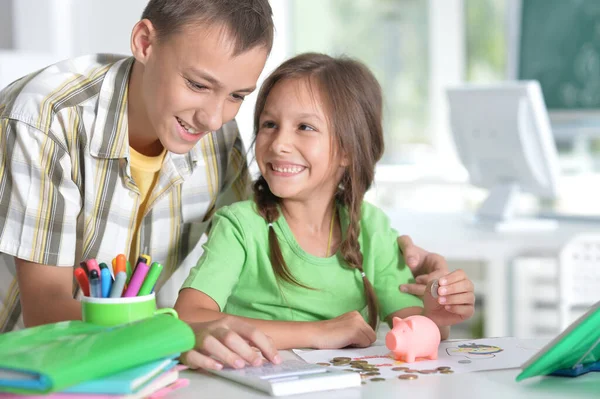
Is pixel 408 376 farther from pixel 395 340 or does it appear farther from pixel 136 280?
pixel 136 280

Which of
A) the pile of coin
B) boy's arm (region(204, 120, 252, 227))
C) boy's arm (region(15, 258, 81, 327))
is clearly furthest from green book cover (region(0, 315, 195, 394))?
boy's arm (region(204, 120, 252, 227))

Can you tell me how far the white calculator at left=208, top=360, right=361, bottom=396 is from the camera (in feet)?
2.97

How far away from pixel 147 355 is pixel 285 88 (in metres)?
0.70

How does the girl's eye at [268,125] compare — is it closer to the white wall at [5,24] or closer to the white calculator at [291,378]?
the white calculator at [291,378]

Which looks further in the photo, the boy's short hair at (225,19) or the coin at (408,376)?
the boy's short hair at (225,19)

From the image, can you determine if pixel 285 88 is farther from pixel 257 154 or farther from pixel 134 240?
pixel 134 240

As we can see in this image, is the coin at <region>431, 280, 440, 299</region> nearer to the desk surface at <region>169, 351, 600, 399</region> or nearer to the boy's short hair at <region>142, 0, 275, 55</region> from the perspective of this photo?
the desk surface at <region>169, 351, 600, 399</region>

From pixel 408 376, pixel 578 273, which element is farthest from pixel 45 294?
pixel 578 273

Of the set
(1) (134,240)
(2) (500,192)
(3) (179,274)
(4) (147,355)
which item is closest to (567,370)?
(4) (147,355)

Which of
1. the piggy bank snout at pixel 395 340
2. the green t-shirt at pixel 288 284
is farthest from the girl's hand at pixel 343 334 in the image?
the green t-shirt at pixel 288 284

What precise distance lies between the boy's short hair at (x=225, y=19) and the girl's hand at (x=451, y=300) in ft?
1.59

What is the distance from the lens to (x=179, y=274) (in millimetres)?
2387

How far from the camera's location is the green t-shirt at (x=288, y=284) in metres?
1.38

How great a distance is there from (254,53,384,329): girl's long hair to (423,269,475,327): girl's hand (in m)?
0.15
